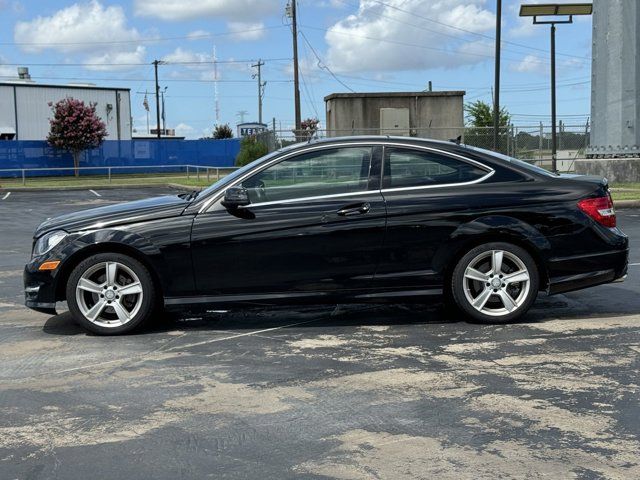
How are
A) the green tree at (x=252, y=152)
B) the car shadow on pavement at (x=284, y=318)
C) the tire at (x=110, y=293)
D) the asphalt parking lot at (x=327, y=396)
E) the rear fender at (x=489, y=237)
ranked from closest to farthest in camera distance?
the asphalt parking lot at (x=327, y=396)
the tire at (x=110, y=293)
the rear fender at (x=489, y=237)
the car shadow on pavement at (x=284, y=318)
the green tree at (x=252, y=152)

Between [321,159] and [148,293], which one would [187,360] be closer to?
[148,293]

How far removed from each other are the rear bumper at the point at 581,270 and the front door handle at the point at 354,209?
159cm

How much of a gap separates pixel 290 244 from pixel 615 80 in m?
19.3

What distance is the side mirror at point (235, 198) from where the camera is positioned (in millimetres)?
6567

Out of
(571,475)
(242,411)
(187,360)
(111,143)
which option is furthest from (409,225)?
(111,143)

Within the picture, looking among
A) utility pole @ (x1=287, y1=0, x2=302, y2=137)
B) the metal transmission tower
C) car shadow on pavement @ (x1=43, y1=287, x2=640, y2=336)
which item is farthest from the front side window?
utility pole @ (x1=287, y1=0, x2=302, y2=137)

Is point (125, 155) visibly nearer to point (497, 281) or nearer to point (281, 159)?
point (281, 159)

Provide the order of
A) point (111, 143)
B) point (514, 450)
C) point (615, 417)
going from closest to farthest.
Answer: point (514, 450)
point (615, 417)
point (111, 143)

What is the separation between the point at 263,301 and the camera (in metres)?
6.75

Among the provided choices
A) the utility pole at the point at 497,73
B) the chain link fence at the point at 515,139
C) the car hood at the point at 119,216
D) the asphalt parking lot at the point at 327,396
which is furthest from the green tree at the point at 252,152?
the car hood at the point at 119,216

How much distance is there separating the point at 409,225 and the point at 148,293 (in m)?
2.16

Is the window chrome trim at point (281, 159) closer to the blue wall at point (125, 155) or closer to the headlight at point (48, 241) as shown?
the headlight at point (48, 241)

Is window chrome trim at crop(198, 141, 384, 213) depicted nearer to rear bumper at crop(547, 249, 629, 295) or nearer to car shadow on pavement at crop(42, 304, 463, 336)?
car shadow on pavement at crop(42, 304, 463, 336)

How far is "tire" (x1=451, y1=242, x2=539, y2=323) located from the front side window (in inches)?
42.7
